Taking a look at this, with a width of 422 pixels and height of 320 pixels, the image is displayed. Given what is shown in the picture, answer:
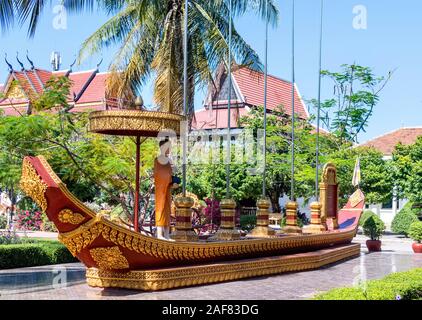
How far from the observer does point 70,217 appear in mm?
8266

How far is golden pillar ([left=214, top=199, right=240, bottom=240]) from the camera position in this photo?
36.6 feet

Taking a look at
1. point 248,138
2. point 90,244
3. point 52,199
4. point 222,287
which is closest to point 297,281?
point 222,287

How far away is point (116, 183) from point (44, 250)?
2.42 metres

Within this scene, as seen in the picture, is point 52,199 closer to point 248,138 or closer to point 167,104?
point 167,104

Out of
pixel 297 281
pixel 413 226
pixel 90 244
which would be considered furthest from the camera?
pixel 413 226

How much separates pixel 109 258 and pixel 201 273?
1702 millimetres

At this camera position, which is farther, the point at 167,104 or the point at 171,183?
the point at 167,104

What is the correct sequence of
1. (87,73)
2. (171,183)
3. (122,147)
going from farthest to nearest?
(87,73) → (122,147) → (171,183)

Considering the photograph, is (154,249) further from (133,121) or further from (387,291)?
(387,291)

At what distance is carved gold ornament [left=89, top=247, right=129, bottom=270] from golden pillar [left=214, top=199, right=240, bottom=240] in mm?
2675

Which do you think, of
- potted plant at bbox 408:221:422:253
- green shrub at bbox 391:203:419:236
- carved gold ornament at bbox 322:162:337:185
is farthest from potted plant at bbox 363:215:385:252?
green shrub at bbox 391:203:419:236

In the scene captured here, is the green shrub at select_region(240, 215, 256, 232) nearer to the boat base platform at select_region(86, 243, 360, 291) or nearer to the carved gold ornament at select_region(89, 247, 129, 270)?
the boat base platform at select_region(86, 243, 360, 291)

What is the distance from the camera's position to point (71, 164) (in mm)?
13922

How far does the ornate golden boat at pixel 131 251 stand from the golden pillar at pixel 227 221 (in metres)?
0.30
